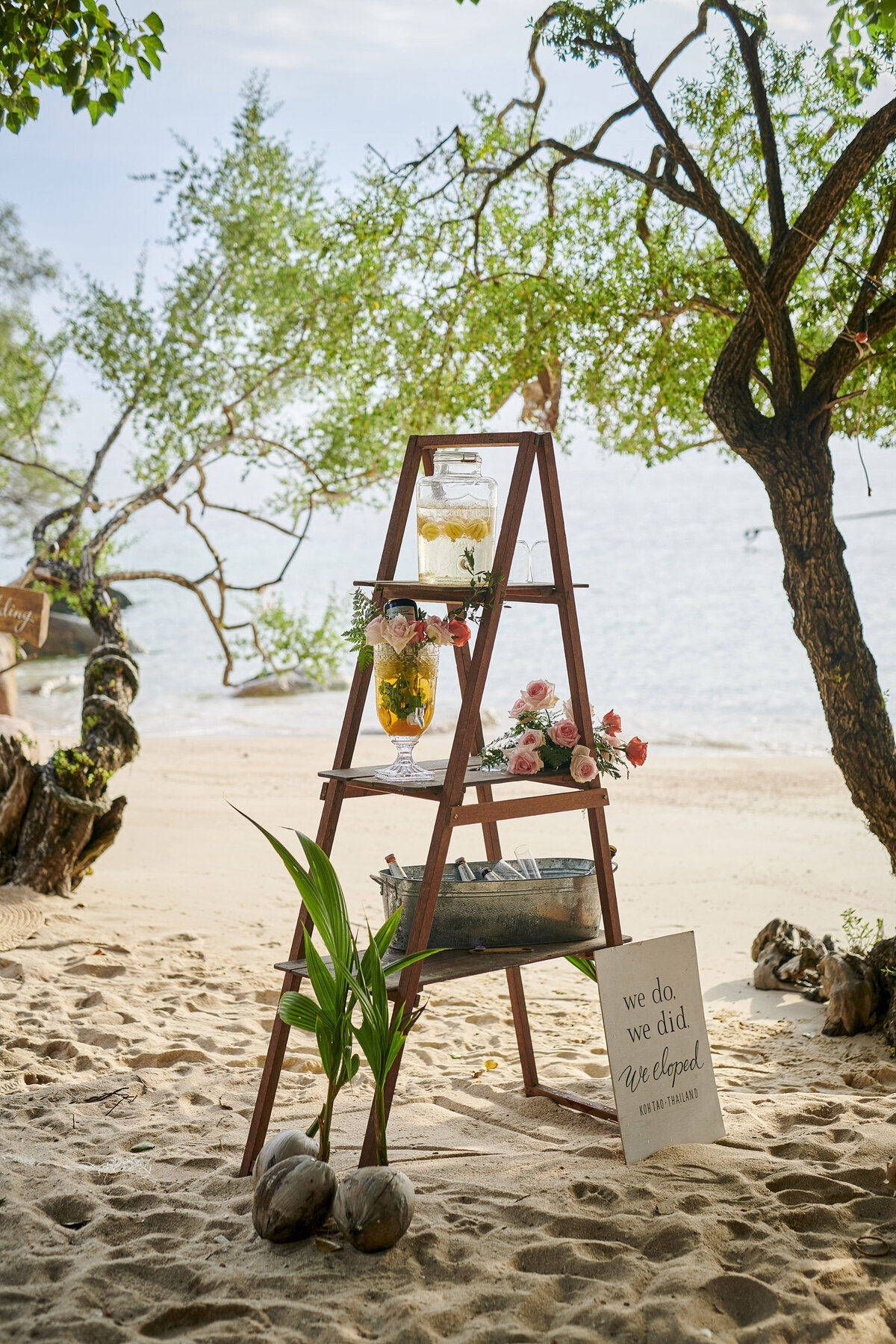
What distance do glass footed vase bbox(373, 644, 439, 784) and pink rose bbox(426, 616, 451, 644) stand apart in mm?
24

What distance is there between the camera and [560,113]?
5359 millimetres

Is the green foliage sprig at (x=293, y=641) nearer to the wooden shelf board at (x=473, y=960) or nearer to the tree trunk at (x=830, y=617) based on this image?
the tree trunk at (x=830, y=617)

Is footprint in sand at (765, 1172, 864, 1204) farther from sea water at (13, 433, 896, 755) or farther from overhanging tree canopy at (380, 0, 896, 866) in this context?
overhanging tree canopy at (380, 0, 896, 866)

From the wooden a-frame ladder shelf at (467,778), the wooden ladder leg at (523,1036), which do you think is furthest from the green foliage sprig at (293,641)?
the wooden a-frame ladder shelf at (467,778)

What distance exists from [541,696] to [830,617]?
191 cm

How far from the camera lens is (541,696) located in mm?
2945

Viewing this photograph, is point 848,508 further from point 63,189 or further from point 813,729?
point 63,189

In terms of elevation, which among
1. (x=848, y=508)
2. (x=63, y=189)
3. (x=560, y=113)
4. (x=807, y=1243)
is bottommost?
(x=807, y=1243)

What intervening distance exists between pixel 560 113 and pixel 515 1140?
4.72 metres

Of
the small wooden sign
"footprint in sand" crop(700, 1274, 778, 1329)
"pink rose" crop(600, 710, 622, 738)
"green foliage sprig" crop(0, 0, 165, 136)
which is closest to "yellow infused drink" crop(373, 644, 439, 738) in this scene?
"pink rose" crop(600, 710, 622, 738)

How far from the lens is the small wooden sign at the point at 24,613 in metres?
5.79

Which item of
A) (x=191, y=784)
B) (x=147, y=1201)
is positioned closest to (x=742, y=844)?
(x=191, y=784)

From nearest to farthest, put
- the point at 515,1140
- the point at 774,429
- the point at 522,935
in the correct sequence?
the point at 522,935
the point at 515,1140
the point at 774,429

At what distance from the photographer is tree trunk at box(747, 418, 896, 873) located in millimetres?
4289
